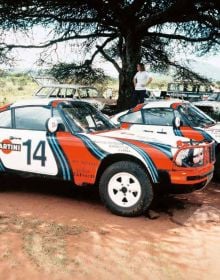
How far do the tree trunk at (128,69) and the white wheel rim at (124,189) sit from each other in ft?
30.3

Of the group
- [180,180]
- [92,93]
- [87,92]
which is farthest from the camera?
[92,93]

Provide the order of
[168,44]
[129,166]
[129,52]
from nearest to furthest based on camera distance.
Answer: [129,166] < [129,52] < [168,44]

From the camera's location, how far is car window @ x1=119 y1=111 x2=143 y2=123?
358 inches

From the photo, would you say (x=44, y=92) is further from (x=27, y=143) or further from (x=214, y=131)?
(x=27, y=143)

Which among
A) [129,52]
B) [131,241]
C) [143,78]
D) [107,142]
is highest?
[129,52]

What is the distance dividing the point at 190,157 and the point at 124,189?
1021 mm

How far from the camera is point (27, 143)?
6.67 meters

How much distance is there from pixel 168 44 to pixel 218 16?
4.20 meters

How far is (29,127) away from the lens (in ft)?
22.4

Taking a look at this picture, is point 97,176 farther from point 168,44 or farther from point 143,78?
point 168,44

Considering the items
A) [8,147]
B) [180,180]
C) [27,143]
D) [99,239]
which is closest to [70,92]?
[8,147]

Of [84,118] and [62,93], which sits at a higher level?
[62,93]

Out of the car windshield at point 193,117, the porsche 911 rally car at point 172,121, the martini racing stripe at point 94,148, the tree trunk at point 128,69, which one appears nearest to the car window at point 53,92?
the tree trunk at point 128,69

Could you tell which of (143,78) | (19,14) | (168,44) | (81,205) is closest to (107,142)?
(81,205)
